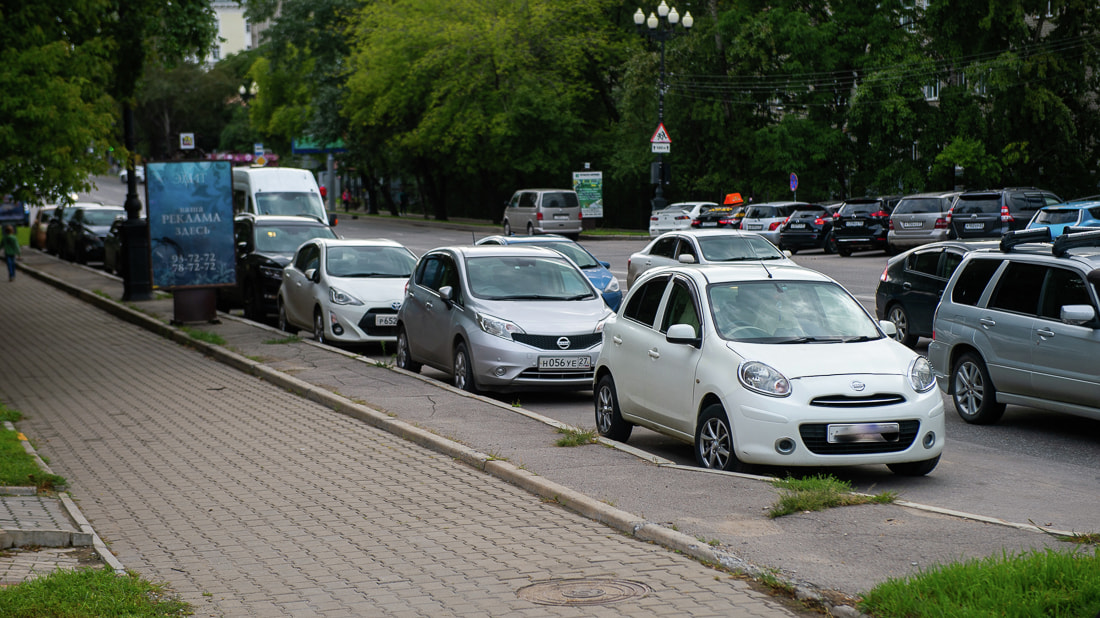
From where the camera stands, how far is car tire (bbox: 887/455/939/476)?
9.03 metres

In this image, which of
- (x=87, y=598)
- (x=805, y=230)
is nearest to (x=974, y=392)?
(x=87, y=598)

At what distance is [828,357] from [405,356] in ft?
25.3

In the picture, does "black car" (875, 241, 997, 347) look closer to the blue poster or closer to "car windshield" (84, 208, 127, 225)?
the blue poster

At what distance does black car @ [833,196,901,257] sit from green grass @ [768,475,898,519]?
97.1ft

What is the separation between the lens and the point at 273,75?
85625 mm

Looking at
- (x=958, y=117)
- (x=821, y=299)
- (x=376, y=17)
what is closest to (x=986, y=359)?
(x=821, y=299)

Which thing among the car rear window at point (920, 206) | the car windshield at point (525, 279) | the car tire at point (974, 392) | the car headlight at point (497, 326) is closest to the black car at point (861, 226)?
the car rear window at point (920, 206)

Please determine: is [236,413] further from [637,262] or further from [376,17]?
[376,17]

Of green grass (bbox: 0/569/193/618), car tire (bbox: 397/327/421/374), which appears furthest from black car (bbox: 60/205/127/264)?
green grass (bbox: 0/569/193/618)

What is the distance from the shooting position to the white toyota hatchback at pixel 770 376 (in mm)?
8734

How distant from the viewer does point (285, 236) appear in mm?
23812

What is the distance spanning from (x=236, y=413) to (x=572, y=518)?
5.89 m

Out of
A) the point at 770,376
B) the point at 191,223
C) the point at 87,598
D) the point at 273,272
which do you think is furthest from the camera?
the point at 273,272

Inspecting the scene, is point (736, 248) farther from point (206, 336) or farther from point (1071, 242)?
point (1071, 242)
